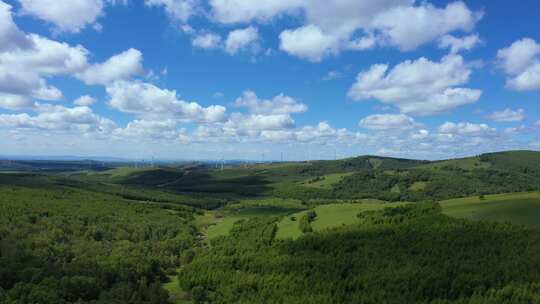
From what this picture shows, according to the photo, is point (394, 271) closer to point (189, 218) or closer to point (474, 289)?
point (474, 289)

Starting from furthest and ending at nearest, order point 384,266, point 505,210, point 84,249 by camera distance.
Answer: point 84,249, point 505,210, point 384,266

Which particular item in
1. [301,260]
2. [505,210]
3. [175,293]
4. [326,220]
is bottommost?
[175,293]

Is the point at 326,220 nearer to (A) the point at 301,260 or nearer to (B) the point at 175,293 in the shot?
(A) the point at 301,260

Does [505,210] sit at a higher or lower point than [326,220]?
higher

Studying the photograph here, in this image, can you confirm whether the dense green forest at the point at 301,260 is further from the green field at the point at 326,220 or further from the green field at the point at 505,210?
the green field at the point at 326,220

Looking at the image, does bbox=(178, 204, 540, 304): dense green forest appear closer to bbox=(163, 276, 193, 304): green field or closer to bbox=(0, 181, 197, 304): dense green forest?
bbox=(163, 276, 193, 304): green field

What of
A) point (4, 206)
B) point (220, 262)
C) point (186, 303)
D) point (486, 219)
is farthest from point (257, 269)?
point (4, 206)

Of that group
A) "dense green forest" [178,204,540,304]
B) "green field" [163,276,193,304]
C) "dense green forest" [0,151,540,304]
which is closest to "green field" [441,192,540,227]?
"dense green forest" [0,151,540,304]

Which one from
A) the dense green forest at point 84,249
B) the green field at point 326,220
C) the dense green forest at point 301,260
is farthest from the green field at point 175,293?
the green field at point 326,220

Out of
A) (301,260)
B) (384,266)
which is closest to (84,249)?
(301,260)

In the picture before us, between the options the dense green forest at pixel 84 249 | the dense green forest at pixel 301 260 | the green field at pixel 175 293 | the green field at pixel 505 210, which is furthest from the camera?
the green field at pixel 505 210
